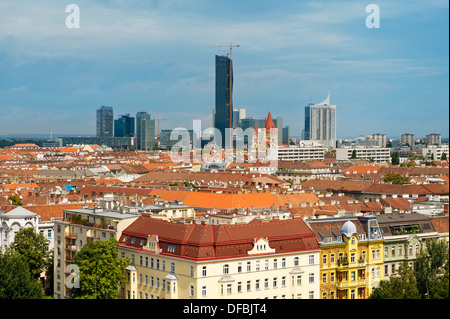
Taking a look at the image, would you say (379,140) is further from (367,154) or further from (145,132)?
(145,132)

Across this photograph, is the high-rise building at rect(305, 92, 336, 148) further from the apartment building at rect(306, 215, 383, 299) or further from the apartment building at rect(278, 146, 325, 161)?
the apartment building at rect(306, 215, 383, 299)

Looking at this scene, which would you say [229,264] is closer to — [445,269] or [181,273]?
[181,273]

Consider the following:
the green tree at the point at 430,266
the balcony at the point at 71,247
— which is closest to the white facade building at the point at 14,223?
the balcony at the point at 71,247

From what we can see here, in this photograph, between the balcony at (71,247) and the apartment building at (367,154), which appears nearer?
the balcony at (71,247)

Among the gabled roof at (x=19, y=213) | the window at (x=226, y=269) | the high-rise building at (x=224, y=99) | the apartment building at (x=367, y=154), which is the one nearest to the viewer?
the window at (x=226, y=269)

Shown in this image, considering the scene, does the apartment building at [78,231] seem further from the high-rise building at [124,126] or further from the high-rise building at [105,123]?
the high-rise building at [124,126]

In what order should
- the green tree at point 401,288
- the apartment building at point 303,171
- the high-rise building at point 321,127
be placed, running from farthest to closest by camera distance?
the high-rise building at point 321,127, the apartment building at point 303,171, the green tree at point 401,288

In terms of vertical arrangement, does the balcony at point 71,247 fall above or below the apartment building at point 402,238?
below
